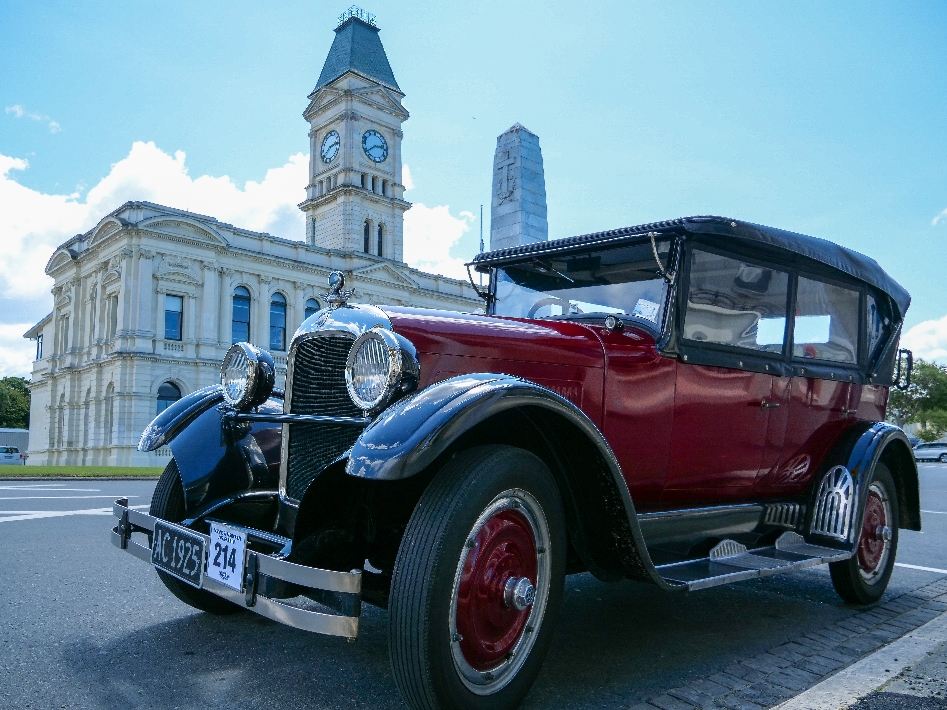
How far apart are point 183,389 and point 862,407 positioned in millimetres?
38336

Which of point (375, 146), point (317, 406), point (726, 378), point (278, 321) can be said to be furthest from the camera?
point (375, 146)

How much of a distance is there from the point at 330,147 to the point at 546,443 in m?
51.1

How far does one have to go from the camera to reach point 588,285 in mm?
4062

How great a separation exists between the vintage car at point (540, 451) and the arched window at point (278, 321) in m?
39.4

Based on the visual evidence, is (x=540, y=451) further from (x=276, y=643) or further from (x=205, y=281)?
(x=205, y=281)

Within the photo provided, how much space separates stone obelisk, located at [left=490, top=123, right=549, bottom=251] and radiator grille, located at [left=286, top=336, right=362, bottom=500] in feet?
37.7

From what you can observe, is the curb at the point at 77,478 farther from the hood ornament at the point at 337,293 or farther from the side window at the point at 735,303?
the side window at the point at 735,303

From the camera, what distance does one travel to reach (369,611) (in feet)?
12.9

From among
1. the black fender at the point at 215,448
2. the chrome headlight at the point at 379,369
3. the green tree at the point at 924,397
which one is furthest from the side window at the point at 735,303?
the green tree at the point at 924,397

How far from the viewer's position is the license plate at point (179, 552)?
2.78 metres

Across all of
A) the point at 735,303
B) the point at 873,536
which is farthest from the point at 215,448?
the point at 873,536

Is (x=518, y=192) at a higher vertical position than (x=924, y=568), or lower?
higher

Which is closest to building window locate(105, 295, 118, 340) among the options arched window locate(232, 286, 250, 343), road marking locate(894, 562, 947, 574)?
arched window locate(232, 286, 250, 343)

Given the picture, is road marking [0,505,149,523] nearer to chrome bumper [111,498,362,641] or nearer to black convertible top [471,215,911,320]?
black convertible top [471,215,911,320]
